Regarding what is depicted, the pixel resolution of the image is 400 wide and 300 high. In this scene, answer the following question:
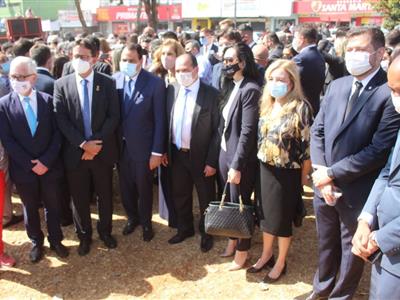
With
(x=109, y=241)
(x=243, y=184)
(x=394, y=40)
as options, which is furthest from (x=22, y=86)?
(x=394, y=40)

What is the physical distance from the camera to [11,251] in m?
4.45

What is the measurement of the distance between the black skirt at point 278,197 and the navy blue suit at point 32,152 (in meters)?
2.08

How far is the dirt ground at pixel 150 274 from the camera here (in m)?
3.71

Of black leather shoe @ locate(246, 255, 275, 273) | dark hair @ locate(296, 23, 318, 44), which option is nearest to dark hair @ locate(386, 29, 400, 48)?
dark hair @ locate(296, 23, 318, 44)

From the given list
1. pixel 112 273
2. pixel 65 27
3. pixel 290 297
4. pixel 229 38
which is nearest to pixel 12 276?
pixel 112 273

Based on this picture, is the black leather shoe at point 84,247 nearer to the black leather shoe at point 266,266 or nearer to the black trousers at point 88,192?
the black trousers at point 88,192

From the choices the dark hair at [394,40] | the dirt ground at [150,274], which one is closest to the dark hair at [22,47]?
the dirt ground at [150,274]

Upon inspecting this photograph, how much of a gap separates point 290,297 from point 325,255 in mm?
541

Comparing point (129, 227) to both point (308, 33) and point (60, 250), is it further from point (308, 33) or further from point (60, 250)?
point (308, 33)

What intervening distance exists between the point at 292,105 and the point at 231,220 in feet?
3.68

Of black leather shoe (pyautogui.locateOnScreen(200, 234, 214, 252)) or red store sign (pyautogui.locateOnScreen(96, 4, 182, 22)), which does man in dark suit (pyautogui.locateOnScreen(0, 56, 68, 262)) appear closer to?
Result: black leather shoe (pyautogui.locateOnScreen(200, 234, 214, 252))

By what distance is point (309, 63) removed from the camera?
19.1 ft

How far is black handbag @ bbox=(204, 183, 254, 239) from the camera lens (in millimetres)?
3525

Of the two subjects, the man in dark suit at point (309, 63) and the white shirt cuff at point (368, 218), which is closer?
the white shirt cuff at point (368, 218)
